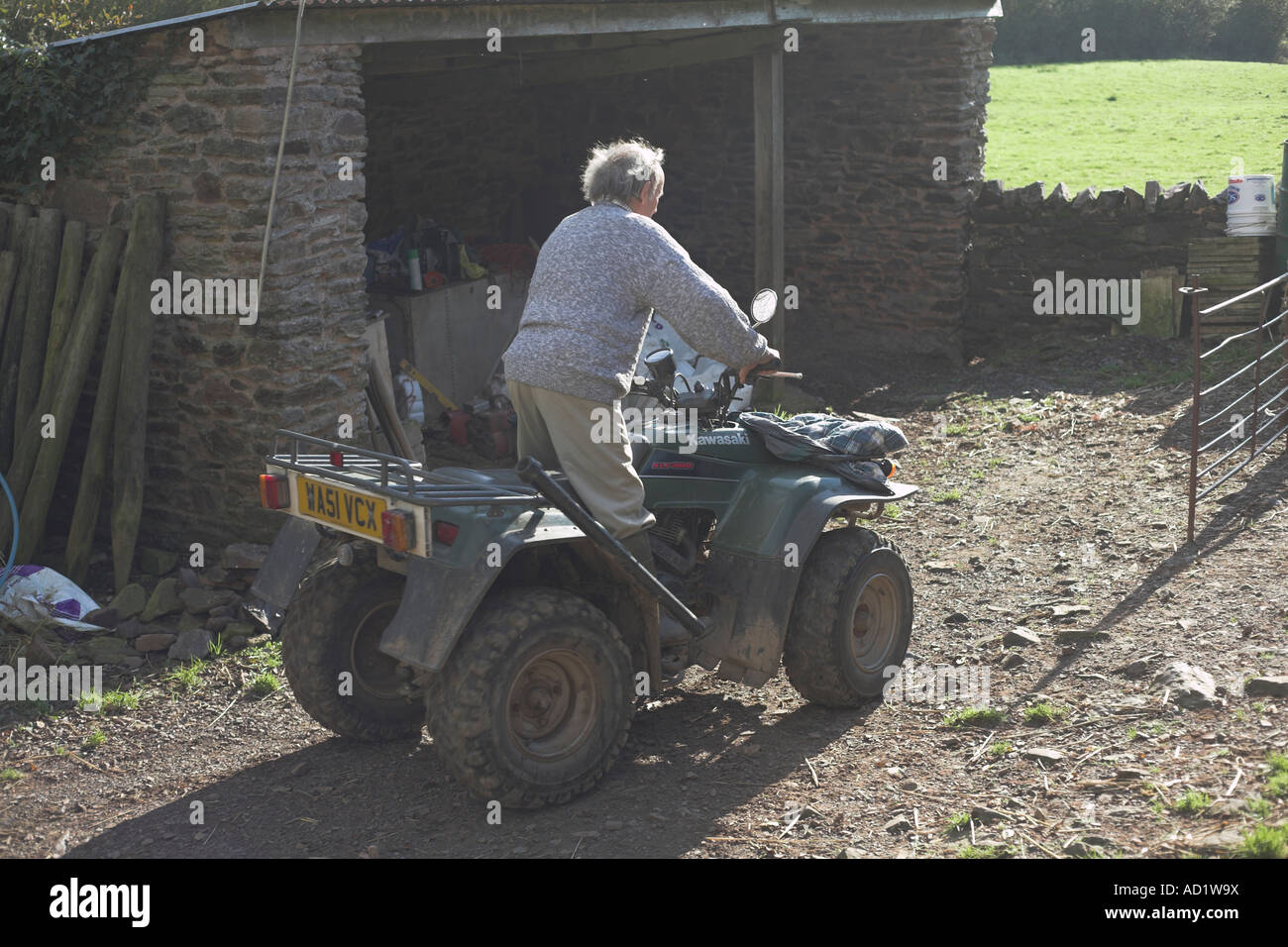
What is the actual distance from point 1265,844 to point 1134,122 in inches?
915

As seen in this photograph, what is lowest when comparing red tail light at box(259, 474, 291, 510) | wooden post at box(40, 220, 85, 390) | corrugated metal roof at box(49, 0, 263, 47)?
red tail light at box(259, 474, 291, 510)

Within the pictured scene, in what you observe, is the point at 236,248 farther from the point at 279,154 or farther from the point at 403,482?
the point at 403,482

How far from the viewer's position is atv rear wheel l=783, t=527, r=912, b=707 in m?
4.71

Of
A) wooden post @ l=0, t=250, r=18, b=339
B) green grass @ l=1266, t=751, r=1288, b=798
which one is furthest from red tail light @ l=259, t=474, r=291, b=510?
wooden post @ l=0, t=250, r=18, b=339

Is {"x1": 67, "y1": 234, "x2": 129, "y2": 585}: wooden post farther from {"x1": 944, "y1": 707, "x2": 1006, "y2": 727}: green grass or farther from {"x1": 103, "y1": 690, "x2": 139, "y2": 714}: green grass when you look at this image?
{"x1": 944, "y1": 707, "x2": 1006, "y2": 727}: green grass

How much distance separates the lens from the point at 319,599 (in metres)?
4.46

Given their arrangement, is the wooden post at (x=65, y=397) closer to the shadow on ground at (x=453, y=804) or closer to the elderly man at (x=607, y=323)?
the shadow on ground at (x=453, y=804)

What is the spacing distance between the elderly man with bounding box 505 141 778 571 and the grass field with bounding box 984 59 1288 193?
14.0m

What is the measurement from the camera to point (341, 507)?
400cm

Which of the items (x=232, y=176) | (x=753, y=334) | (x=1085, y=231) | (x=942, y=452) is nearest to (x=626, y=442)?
(x=753, y=334)

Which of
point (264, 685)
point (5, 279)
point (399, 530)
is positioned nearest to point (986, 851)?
point (399, 530)

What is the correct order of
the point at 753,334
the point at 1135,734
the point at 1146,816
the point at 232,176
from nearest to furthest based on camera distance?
the point at 1146,816, the point at 753,334, the point at 1135,734, the point at 232,176

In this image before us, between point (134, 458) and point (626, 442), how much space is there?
3661 mm

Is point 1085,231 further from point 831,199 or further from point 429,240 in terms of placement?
point 429,240
